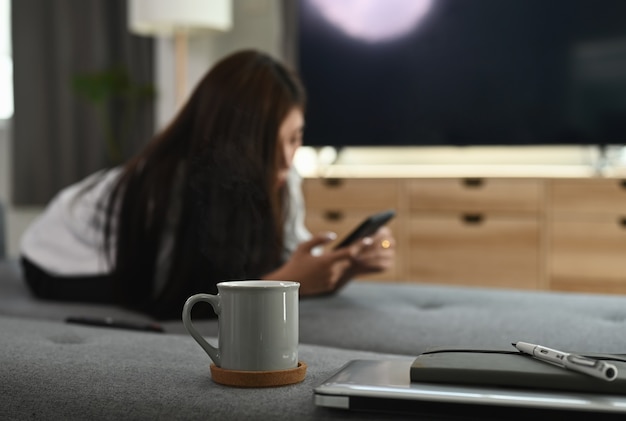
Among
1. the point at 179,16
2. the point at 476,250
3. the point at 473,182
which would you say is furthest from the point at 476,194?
the point at 179,16

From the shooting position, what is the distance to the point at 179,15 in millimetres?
3230

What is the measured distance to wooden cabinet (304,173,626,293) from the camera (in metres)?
2.90

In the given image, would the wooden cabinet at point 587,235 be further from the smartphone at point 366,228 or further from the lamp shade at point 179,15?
the smartphone at point 366,228

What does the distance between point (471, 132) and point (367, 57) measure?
1.73ft

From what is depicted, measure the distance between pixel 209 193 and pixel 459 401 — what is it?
27.2 inches

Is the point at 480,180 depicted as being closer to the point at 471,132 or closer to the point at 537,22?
the point at 471,132

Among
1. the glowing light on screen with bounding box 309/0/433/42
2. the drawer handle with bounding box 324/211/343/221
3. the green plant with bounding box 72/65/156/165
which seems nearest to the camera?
the drawer handle with bounding box 324/211/343/221

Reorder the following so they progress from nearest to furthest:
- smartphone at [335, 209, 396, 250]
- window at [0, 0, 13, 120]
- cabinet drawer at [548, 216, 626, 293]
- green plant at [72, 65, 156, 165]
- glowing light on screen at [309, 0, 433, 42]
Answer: smartphone at [335, 209, 396, 250] < cabinet drawer at [548, 216, 626, 293] < glowing light on screen at [309, 0, 433, 42] < green plant at [72, 65, 156, 165] < window at [0, 0, 13, 120]

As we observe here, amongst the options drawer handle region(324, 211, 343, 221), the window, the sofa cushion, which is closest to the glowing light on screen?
drawer handle region(324, 211, 343, 221)

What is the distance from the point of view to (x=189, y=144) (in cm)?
139

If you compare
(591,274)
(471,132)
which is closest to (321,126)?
(471,132)

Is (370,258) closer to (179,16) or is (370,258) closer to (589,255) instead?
(589,255)

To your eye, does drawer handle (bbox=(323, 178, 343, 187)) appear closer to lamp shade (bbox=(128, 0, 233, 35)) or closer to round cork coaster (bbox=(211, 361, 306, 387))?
lamp shade (bbox=(128, 0, 233, 35))

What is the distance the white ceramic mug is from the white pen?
0.21 meters
